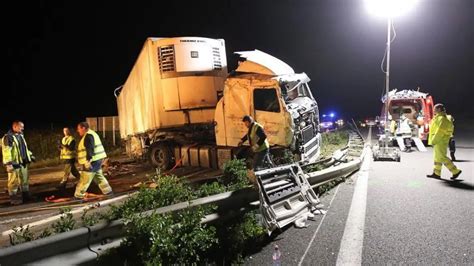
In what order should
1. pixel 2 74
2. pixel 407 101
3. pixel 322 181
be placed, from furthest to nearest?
pixel 2 74, pixel 407 101, pixel 322 181

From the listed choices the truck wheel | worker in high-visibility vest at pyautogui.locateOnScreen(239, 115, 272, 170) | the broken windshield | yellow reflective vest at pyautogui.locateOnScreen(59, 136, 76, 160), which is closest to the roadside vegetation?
worker in high-visibility vest at pyautogui.locateOnScreen(239, 115, 272, 170)

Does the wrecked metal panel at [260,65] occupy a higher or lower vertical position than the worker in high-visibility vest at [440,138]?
higher

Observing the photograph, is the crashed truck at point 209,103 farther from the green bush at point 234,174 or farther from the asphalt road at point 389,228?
the green bush at point 234,174

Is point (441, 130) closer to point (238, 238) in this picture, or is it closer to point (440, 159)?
point (440, 159)

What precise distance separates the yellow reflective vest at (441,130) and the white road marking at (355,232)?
2.03m

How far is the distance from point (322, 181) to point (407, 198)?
4.38ft

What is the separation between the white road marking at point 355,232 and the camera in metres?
3.85

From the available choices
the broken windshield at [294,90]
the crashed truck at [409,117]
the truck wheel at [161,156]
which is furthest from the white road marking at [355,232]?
the crashed truck at [409,117]

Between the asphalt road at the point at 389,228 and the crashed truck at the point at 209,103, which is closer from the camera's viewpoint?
the asphalt road at the point at 389,228

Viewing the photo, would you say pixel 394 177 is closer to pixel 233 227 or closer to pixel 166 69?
pixel 233 227

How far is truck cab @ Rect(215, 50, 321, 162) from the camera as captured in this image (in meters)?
8.62

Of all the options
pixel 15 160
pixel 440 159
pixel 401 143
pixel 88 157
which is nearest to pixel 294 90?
pixel 440 159

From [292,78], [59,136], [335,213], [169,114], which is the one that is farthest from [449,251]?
[59,136]

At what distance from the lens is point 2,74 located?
53188 mm
